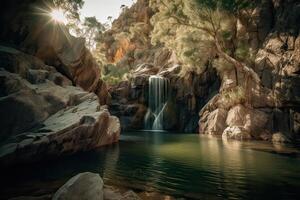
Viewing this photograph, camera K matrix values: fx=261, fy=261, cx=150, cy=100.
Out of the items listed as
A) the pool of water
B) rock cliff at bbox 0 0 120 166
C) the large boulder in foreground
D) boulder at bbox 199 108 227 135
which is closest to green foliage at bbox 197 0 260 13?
boulder at bbox 199 108 227 135

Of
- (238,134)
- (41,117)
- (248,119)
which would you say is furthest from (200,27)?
(41,117)

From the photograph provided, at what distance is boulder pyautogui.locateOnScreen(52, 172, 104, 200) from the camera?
679cm

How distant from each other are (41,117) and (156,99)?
103 feet

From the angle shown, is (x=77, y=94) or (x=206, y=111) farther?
(x=206, y=111)

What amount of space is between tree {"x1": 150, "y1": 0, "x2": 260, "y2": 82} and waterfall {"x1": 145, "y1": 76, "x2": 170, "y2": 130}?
33.4 feet

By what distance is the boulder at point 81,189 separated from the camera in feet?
22.3

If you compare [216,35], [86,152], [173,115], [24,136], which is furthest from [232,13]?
[24,136]

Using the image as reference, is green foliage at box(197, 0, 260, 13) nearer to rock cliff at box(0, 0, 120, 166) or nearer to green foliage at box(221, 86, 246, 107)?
green foliage at box(221, 86, 246, 107)

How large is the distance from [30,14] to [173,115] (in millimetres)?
28480

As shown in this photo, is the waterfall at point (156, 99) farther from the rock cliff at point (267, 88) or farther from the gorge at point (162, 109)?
the rock cliff at point (267, 88)

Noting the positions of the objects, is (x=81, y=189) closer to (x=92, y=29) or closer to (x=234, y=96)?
(x=234, y=96)

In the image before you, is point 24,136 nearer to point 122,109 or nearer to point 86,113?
point 86,113

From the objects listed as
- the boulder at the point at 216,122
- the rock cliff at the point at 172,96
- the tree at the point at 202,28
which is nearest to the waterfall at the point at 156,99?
the rock cliff at the point at 172,96

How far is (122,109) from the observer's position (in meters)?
45.9
